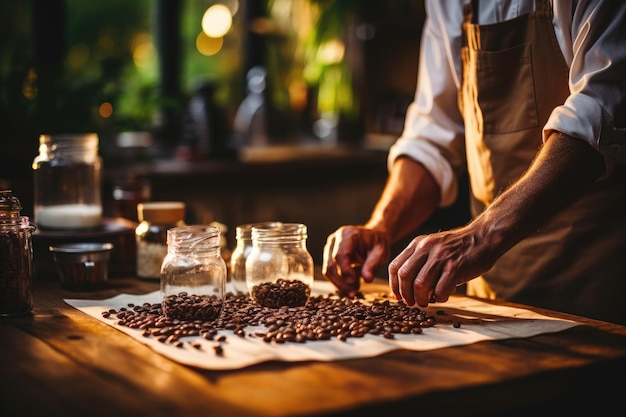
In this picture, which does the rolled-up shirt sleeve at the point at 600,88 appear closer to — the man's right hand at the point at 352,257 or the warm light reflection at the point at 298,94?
the man's right hand at the point at 352,257

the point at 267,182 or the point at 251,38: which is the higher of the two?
the point at 251,38

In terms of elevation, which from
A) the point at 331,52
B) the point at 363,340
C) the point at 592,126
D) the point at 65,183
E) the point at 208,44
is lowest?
the point at 363,340

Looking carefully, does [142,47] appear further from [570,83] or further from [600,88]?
[600,88]

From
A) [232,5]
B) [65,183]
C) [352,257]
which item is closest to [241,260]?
[352,257]

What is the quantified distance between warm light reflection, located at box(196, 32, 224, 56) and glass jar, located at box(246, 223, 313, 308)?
4037 mm

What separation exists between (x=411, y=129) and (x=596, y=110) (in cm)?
77

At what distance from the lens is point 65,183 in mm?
2350

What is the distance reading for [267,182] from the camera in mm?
4375

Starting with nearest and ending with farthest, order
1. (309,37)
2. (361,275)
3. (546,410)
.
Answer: (546,410) → (361,275) → (309,37)

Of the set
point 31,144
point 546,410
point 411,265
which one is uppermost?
point 31,144

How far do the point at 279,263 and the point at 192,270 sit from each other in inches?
9.0

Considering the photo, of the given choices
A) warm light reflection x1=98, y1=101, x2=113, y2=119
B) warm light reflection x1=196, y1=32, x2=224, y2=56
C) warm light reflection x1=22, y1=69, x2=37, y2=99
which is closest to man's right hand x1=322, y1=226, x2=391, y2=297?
warm light reflection x1=22, y1=69, x2=37, y2=99

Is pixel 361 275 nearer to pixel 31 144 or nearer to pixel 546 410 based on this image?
pixel 546 410

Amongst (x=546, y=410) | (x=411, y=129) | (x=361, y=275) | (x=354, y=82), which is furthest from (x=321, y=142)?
(x=546, y=410)
